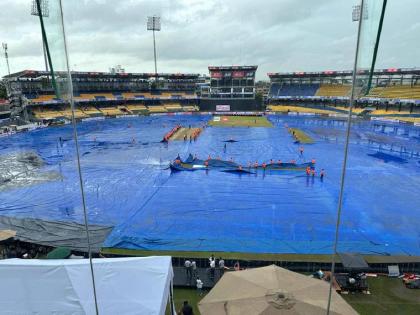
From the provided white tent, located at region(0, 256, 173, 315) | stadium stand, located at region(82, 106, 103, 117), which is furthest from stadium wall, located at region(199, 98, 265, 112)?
white tent, located at region(0, 256, 173, 315)

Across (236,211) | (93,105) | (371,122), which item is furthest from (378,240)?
(93,105)

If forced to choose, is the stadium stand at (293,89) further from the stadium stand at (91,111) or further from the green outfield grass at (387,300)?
the green outfield grass at (387,300)

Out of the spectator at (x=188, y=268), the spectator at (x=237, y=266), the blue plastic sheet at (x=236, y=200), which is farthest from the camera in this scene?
the blue plastic sheet at (x=236, y=200)

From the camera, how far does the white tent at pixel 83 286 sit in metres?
7.12

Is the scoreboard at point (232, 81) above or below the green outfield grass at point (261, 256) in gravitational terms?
above

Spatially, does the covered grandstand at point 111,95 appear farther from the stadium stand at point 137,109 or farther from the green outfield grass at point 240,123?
the green outfield grass at point 240,123

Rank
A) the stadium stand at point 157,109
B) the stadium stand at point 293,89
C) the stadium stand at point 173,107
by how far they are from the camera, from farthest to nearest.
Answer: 1. the stadium stand at point 293,89
2. the stadium stand at point 173,107
3. the stadium stand at point 157,109

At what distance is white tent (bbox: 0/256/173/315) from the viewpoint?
7.12 metres

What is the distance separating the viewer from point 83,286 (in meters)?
7.66

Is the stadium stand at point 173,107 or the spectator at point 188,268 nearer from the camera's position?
the spectator at point 188,268

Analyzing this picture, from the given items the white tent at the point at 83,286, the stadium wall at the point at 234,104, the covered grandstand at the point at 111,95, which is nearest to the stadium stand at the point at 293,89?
the stadium wall at the point at 234,104

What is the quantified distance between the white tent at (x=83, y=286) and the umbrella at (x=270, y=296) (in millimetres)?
1359

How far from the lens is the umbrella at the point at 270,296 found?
6805 mm

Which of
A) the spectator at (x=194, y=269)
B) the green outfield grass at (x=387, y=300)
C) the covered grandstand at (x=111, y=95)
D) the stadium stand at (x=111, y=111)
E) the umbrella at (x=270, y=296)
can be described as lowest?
the green outfield grass at (x=387, y=300)
